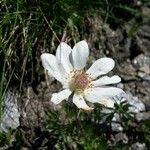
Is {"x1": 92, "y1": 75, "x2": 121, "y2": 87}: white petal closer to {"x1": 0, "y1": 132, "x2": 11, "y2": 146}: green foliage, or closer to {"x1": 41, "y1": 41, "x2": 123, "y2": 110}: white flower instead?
{"x1": 41, "y1": 41, "x2": 123, "y2": 110}: white flower

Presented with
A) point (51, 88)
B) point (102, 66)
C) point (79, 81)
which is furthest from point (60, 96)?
point (51, 88)

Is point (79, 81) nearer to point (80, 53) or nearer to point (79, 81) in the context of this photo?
point (79, 81)

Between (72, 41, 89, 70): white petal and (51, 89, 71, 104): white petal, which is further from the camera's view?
(72, 41, 89, 70): white petal

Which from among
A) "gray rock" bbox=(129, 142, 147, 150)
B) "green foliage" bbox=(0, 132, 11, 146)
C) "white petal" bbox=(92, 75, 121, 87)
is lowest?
"gray rock" bbox=(129, 142, 147, 150)

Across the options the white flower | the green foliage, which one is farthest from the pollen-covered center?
the green foliage

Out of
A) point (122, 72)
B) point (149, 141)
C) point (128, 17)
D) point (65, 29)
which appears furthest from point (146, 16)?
point (149, 141)

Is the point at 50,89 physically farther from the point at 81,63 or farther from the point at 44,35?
the point at 81,63

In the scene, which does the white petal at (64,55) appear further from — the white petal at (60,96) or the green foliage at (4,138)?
the green foliage at (4,138)

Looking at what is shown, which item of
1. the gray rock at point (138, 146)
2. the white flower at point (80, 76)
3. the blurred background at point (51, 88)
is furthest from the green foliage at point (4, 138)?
the gray rock at point (138, 146)
